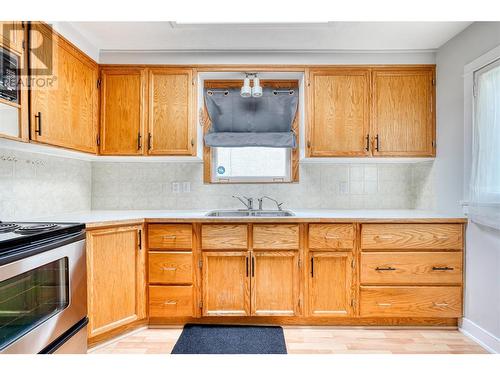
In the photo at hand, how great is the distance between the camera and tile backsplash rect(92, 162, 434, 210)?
2814 millimetres

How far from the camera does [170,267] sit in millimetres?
2236

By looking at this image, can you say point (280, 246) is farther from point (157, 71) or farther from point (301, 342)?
point (157, 71)

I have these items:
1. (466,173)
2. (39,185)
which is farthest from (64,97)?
(466,173)

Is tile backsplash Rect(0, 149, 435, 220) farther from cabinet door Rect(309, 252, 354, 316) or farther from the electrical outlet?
cabinet door Rect(309, 252, 354, 316)

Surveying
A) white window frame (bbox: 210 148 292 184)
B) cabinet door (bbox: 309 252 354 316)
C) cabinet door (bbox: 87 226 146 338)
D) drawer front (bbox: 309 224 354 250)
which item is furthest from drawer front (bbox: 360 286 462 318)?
cabinet door (bbox: 87 226 146 338)

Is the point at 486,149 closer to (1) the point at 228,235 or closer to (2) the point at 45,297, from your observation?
(1) the point at 228,235

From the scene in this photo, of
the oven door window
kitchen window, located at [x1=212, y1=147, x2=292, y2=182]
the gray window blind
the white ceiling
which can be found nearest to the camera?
the oven door window

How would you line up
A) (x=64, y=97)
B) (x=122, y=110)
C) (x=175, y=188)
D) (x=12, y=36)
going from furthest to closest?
(x=175, y=188) → (x=122, y=110) → (x=64, y=97) → (x=12, y=36)

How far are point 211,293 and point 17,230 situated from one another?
1284mm

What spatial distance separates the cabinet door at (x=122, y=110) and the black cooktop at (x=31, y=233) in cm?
90

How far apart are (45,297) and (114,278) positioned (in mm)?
562

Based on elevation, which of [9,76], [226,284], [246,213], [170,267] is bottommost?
[226,284]

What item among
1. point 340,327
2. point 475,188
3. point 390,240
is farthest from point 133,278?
point 475,188

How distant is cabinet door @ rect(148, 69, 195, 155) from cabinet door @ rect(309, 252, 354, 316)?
54.3 inches
